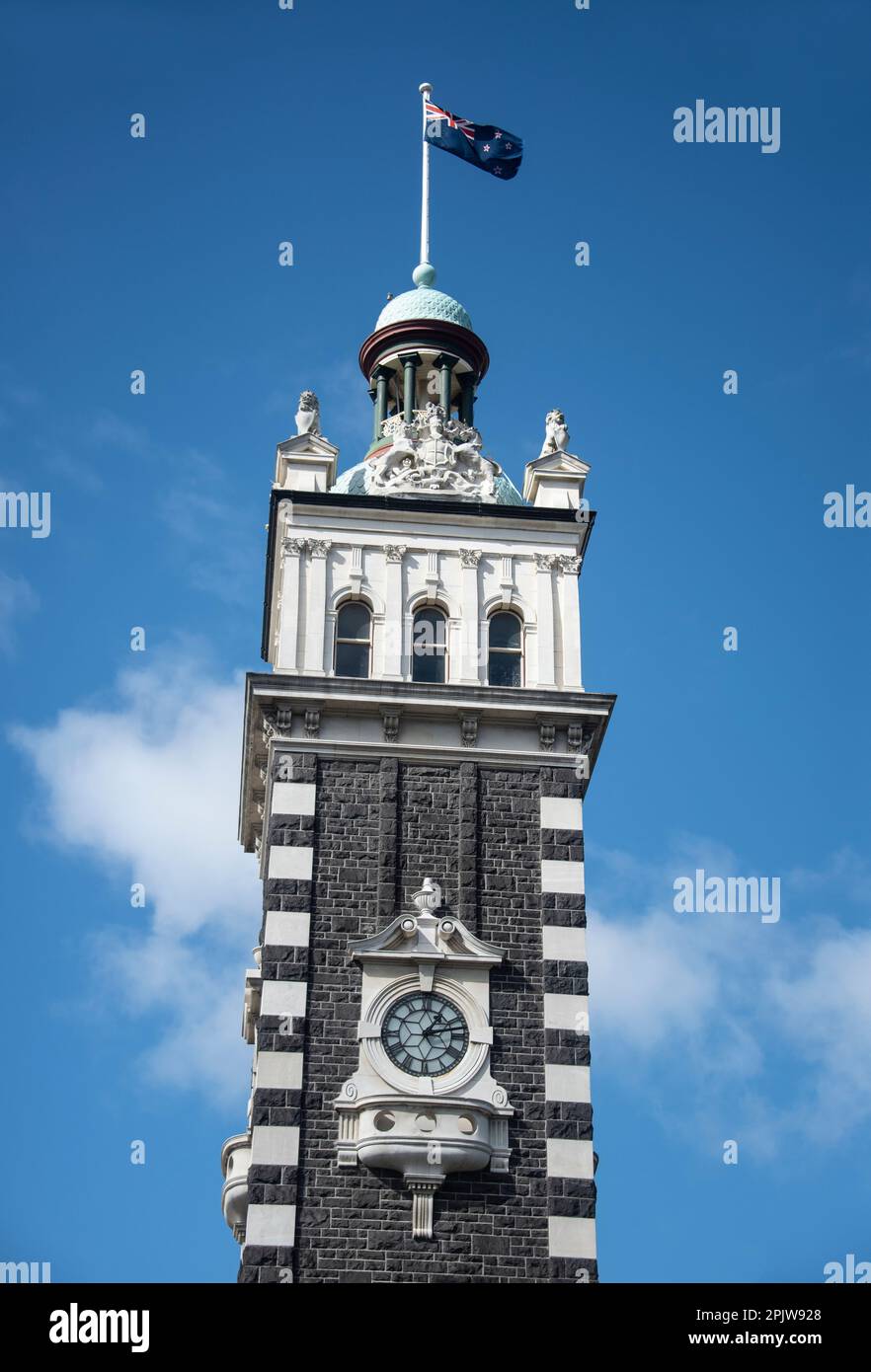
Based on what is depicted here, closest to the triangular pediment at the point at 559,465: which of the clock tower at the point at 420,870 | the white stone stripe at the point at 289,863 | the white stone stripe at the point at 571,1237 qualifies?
the clock tower at the point at 420,870

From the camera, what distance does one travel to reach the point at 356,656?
41125 millimetres

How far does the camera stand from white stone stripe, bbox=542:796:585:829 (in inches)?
1537

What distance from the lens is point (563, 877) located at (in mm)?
38469

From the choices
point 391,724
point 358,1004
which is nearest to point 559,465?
point 391,724

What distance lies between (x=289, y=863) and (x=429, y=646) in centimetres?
588

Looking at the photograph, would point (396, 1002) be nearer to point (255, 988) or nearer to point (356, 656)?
point (255, 988)

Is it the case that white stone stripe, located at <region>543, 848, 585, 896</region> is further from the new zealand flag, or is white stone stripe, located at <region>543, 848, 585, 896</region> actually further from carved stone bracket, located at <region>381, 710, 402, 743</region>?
the new zealand flag

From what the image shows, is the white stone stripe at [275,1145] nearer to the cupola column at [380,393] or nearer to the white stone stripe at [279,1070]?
the white stone stripe at [279,1070]

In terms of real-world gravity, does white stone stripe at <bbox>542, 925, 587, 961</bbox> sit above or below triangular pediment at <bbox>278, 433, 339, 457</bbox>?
below

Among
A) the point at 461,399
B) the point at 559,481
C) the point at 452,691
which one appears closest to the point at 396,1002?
the point at 452,691

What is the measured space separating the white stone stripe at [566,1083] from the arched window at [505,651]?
8307 mm

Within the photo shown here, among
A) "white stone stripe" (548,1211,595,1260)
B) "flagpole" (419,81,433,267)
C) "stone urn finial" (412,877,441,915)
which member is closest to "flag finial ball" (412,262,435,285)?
"flagpole" (419,81,433,267)

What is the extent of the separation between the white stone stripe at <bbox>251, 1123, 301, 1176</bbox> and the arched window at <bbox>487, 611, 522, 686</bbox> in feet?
33.8
